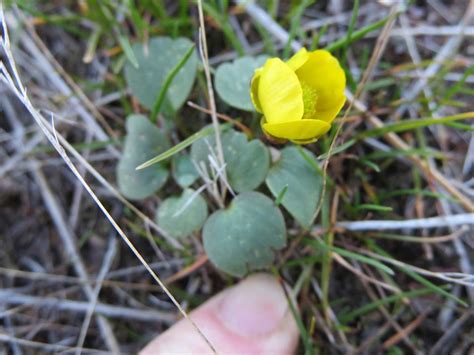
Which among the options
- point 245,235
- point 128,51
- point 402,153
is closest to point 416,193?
point 402,153

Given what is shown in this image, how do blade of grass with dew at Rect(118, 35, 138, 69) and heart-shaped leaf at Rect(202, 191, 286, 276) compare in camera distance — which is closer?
heart-shaped leaf at Rect(202, 191, 286, 276)

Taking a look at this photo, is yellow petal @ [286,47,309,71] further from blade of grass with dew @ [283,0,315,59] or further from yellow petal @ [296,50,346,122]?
blade of grass with dew @ [283,0,315,59]

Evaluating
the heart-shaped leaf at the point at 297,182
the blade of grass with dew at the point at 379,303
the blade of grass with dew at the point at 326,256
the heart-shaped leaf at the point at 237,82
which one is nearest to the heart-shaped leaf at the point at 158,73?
the heart-shaped leaf at the point at 237,82

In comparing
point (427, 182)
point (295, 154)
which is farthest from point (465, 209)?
point (295, 154)

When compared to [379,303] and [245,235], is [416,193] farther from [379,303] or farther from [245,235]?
[245,235]

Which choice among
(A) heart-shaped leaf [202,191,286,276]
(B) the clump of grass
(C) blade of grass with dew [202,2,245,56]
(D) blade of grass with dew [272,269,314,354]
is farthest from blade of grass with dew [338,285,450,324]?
(C) blade of grass with dew [202,2,245,56]
